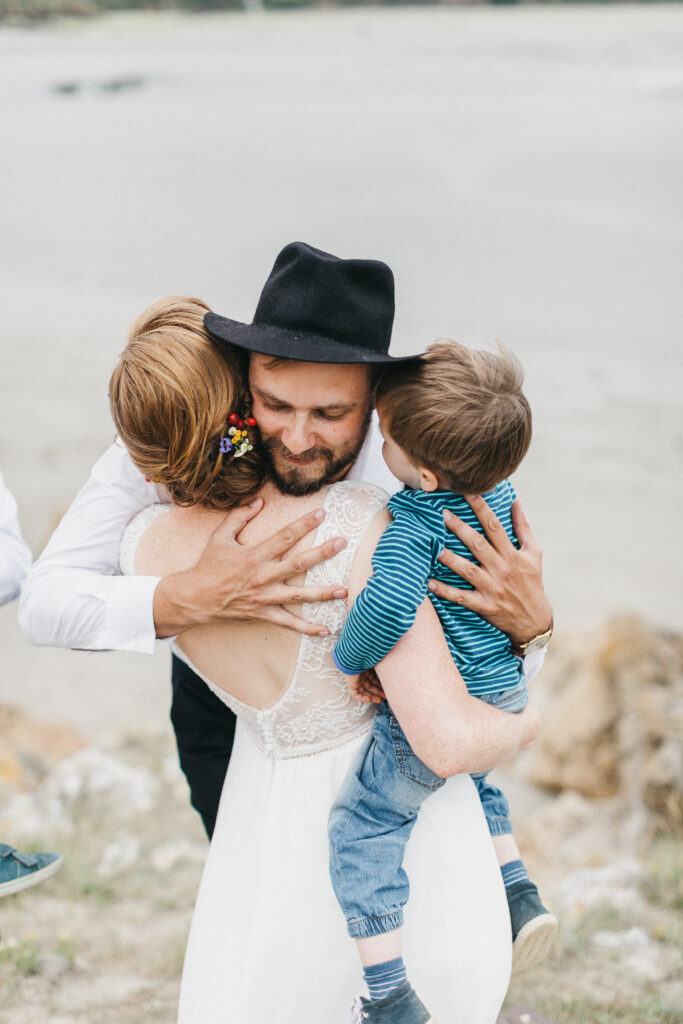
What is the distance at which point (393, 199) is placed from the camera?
1659 cm

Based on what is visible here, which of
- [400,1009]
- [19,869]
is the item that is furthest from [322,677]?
[19,869]

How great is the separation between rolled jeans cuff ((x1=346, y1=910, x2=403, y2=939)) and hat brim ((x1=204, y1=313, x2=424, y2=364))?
3.07ft

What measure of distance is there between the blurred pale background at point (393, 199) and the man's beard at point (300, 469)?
8.09 metres

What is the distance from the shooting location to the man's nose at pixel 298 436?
66.0 inches

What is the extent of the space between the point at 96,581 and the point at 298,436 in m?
0.46

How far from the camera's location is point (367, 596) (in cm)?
147

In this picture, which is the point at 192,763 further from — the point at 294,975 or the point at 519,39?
the point at 519,39

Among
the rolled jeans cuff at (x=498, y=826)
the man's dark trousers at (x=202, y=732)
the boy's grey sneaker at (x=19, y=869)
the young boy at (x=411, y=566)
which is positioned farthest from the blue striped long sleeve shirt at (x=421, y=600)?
the boy's grey sneaker at (x=19, y=869)

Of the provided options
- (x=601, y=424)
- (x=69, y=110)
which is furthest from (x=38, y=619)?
(x=69, y=110)

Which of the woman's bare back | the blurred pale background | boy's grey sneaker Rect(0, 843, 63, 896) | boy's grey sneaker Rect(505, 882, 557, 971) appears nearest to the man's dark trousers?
boy's grey sneaker Rect(0, 843, 63, 896)

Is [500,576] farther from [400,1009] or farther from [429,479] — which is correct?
[400,1009]

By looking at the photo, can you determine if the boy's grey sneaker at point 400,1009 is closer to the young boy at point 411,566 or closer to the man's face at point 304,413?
the young boy at point 411,566

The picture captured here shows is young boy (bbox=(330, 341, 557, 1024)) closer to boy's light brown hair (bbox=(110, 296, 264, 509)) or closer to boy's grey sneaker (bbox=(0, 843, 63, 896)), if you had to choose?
boy's light brown hair (bbox=(110, 296, 264, 509))

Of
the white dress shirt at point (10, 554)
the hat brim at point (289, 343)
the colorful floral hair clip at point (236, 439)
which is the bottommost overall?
the white dress shirt at point (10, 554)
